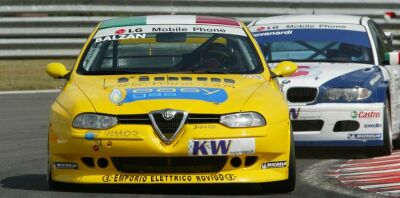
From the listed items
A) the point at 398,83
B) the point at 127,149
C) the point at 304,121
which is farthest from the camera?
the point at 398,83

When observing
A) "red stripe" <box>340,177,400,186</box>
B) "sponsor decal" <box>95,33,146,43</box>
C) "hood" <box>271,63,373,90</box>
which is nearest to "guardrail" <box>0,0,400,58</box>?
"hood" <box>271,63,373,90</box>

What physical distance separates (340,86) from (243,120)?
10.3ft

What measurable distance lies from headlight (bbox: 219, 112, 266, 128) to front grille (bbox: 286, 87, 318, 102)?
9.80 feet

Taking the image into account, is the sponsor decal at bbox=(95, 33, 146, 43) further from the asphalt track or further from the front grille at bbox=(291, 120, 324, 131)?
the front grille at bbox=(291, 120, 324, 131)

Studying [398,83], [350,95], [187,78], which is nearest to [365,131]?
[350,95]

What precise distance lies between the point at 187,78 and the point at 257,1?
13571 millimetres

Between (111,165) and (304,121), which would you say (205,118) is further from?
(304,121)

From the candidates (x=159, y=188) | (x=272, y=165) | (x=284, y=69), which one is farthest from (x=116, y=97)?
(x=284, y=69)

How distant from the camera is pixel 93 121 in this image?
7699 millimetres

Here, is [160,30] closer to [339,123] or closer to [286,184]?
[286,184]

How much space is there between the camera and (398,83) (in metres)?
11.9

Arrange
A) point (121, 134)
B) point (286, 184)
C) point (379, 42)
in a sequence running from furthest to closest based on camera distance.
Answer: point (379, 42), point (286, 184), point (121, 134)

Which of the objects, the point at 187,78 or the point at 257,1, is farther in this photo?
the point at 257,1

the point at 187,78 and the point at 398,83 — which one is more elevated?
the point at 187,78
